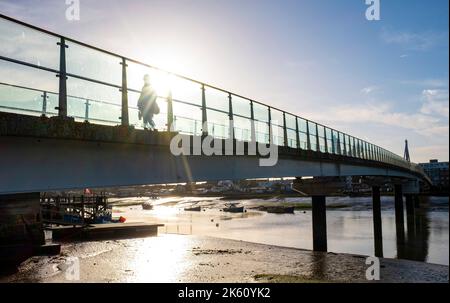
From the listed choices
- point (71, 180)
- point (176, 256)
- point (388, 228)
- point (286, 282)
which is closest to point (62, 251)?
point (176, 256)

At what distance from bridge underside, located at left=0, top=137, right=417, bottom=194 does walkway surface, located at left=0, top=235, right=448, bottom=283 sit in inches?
281

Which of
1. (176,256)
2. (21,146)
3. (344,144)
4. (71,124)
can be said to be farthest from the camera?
(344,144)

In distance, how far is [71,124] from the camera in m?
8.22

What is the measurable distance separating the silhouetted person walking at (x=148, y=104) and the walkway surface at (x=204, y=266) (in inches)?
383

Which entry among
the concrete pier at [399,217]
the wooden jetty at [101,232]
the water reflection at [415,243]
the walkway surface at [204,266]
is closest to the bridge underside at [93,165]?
the walkway surface at [204,266]

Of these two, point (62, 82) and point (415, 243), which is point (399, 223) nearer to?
point (415, 243)

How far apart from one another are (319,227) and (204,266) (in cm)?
926

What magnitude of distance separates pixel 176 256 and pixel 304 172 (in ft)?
31.9

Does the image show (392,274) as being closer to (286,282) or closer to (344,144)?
(286,282)

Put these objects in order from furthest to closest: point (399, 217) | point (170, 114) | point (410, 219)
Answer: point (410, 219)
point (399, 217)
point (170, 114)

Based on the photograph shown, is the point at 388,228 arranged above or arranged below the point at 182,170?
below

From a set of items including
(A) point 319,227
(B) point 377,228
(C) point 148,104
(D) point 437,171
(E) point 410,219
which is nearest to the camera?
(C) point 148,104

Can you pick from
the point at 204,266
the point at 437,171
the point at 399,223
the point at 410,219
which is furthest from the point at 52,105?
the point at 437,171

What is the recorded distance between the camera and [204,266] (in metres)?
21.4
